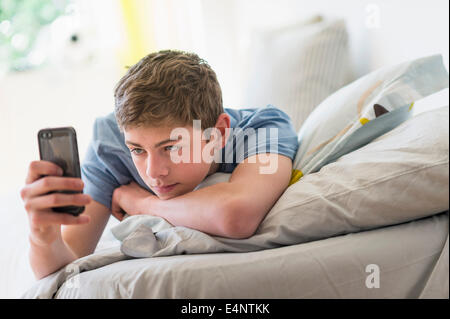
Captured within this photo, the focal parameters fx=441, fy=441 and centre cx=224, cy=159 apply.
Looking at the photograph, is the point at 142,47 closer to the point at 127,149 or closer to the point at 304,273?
the point at 127,149

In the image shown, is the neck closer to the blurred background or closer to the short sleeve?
the short sleeve

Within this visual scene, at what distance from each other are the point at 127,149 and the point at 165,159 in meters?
0.23

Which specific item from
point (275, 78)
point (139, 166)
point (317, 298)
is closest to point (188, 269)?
point (317, 298)

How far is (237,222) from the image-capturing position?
0.77 meters

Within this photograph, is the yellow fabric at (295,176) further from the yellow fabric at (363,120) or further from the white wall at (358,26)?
the white wall at (358,26)

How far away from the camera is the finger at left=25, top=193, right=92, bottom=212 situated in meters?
0.67

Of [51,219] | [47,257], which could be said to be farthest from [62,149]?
[47,257]

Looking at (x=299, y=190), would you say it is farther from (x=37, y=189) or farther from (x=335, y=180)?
(x=37, y=189)

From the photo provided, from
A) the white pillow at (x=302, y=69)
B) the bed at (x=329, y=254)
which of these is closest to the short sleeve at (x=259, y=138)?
the bed at (x=329, y=254)

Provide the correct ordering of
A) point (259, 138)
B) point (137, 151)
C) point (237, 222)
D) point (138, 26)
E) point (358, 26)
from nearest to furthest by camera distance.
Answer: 1. point (237, 222)
2. point (137, 151)
3. point (259, 138)
4. point (358, 26)
5. point (138, 26)

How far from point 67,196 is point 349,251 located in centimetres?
44

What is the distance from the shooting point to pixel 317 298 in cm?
66

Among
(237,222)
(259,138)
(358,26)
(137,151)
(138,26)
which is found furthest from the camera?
(138,26)

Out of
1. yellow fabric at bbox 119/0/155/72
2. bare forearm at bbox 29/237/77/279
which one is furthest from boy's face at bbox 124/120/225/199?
yellow fabric at bbox 119/0/155/72
